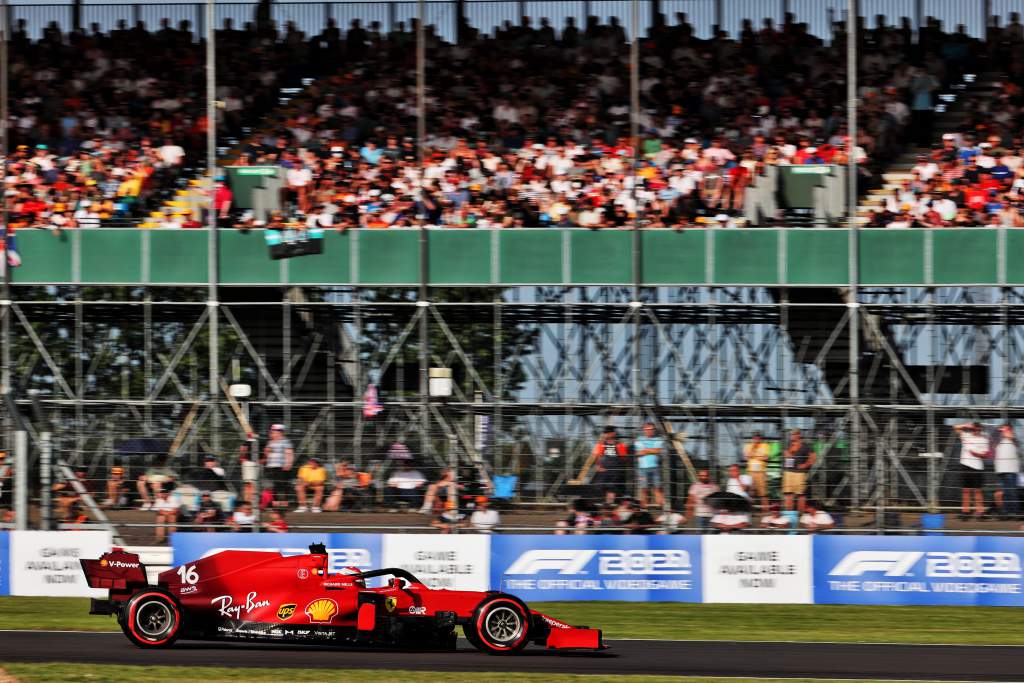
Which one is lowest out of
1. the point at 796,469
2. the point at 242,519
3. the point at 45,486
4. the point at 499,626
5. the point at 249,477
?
the point at 499,626

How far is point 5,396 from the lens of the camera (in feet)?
68.5

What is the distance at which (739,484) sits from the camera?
1908 cm

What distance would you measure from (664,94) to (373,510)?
35.3ft

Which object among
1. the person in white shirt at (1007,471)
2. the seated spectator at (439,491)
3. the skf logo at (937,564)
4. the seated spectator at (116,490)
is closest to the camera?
the skf logo at (937,564)

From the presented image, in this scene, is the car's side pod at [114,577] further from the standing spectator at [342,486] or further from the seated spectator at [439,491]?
the seated spectator at [439,491]

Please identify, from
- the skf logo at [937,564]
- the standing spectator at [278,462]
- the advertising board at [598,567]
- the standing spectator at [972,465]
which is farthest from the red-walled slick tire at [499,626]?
the standing spectator at [972,465]

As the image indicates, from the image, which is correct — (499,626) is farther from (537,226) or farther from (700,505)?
(537,226)

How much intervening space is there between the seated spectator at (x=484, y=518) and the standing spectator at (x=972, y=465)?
562 centimetres

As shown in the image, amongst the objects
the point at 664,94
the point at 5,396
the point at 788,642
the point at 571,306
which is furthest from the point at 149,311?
the point at 788,642

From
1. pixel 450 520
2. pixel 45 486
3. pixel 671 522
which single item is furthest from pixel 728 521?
pixel 45 486

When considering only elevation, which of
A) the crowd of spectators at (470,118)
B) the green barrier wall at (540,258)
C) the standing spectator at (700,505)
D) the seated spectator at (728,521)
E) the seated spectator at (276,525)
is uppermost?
the crowd of spectators at (470,118)

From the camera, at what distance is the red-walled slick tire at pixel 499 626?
13414 millimetres

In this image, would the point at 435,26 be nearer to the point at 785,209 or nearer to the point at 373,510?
the point at 785,209

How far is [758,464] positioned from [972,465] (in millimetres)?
2596
